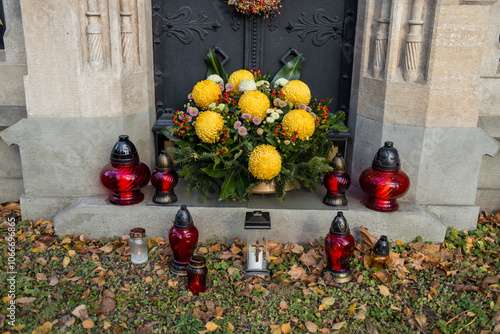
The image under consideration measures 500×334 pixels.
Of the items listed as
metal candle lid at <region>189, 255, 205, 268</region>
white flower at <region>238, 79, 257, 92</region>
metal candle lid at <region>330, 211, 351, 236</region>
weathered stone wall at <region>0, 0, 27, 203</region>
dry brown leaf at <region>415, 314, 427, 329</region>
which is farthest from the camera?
weathered stone wall at <region>0, 0, 27, 203</region>

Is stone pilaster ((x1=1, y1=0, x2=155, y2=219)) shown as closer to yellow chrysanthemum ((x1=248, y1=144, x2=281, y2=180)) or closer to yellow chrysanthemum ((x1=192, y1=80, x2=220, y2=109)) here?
yellow chrysanthemum ((x1=192, y1=80, x2=220, y2=109))

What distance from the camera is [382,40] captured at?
13.6ft

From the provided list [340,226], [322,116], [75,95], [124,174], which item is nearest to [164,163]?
[124,174]

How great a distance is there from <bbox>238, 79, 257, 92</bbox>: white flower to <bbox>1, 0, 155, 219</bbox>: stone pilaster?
3.19 ft

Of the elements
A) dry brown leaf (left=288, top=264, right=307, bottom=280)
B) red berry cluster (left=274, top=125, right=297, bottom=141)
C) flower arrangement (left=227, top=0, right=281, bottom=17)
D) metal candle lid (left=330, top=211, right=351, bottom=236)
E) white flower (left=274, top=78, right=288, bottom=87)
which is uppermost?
flower arrangement (left=227, top=0, right=281, bottom=17)

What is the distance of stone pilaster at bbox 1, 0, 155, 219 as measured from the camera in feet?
12.9

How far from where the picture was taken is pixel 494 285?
3.58 meters

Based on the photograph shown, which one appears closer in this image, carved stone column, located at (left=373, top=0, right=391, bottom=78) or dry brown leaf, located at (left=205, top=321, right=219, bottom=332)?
dry brown leaf, located at (left=205, top=321, right=219, bottom=332)

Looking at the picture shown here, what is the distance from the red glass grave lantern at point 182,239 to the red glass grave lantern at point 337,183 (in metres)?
1.27

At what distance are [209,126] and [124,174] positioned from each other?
88 centimetres

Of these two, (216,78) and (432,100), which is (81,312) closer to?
(216,78)

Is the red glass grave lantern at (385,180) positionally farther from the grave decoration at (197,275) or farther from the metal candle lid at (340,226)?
the grave decoration at (197,275)

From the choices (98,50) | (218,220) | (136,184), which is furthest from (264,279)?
(98,50)

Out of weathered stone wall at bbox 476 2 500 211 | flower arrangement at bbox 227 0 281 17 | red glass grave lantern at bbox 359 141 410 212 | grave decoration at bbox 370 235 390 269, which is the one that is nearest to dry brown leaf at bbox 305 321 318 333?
grave decoration at bbox 370 235 390 269
